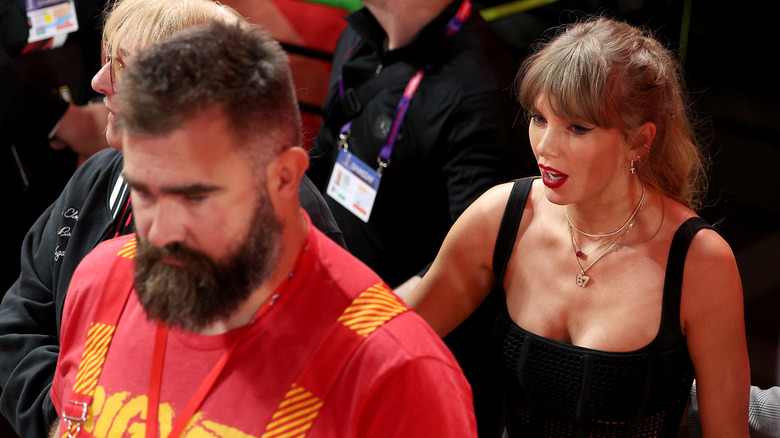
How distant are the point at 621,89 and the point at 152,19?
0.99 meters

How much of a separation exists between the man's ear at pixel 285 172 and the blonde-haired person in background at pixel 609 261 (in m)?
0.74

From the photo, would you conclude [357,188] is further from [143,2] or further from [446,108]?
[143,2]

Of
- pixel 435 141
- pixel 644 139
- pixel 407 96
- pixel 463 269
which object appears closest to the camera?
pixel 644 139

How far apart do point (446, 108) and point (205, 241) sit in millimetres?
1440

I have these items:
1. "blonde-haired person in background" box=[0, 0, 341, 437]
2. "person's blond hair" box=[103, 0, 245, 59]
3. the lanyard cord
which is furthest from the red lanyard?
the lanyard cord

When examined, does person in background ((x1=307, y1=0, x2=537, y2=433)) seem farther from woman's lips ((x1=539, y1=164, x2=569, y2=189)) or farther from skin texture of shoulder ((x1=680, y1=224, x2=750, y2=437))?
skin texture of shoulder ((x1=680, y1=224, x2=750, y2=437))

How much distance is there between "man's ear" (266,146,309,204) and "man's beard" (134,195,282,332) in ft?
0.08

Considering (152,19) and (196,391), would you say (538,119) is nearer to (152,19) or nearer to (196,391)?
(152,19)

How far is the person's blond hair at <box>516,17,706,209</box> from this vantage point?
6.00 feet

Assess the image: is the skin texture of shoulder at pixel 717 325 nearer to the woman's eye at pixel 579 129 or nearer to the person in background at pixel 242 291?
the woman's eye at pixel 579 129

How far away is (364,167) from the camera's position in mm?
2732

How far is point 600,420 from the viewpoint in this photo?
1.92 m

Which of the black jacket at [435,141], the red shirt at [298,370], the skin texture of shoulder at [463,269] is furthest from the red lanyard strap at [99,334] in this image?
the black jacket at [435,141]

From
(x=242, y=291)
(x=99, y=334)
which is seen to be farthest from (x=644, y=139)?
(x=99, y=334)
